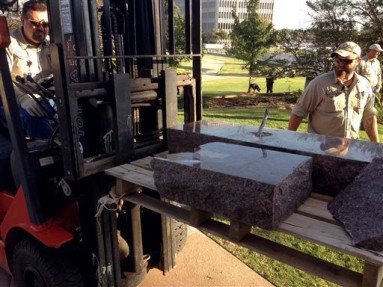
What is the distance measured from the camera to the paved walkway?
3.49 metres

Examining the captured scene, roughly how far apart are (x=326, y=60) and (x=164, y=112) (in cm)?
1457

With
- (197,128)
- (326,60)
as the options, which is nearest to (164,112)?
(197,128)

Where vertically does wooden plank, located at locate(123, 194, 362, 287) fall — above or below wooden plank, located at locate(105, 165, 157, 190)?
below

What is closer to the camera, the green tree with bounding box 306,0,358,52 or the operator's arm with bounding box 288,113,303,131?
the operator's arm with bounding box 288,113,303,131

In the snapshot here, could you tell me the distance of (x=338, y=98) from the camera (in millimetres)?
3914

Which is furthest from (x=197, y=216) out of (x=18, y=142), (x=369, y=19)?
(x=369, y=19)

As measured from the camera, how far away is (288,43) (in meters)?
17.2

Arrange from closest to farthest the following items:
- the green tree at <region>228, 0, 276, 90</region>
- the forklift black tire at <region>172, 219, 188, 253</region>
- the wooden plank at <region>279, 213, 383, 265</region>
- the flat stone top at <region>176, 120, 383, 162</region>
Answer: the wooden plank at <region>279, 213, 383, 265</region>
the flat stone top at <region>176, 120, 383, 162</region>
the forklift black tire at <region>172, 219, 188, 253</region>
the green tree at <region>228, 0, 276, 90</region>

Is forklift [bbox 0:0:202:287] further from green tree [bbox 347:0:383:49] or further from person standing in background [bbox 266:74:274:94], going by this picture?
person standing in background [bbox 266:74:274:94]

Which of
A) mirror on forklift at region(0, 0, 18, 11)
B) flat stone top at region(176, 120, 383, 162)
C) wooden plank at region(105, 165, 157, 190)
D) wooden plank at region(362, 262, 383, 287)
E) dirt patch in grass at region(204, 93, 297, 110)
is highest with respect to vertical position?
mirror on forklift at region(0, 0, 18, 11)

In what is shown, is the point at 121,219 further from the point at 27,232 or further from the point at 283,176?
the point at 283,176

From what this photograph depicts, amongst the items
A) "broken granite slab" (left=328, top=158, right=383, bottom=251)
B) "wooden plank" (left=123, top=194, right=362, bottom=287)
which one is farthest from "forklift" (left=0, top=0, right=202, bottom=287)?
"broken granite slab" (left=328, top=158, right=383, bottom=251)

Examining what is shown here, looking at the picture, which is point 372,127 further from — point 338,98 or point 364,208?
point 364,208

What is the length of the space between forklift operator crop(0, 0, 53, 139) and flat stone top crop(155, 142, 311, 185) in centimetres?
143
